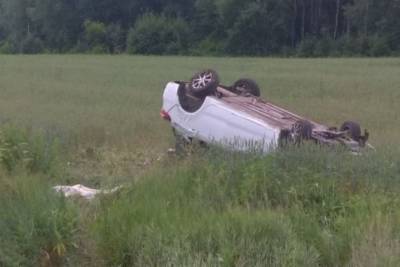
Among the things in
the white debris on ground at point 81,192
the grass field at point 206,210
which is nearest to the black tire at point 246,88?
the grass field at point 206,210

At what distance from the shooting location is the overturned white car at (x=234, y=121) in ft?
32.0

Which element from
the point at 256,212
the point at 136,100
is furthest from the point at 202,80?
the point at 136,100

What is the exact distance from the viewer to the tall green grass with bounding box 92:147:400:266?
614 centimetres

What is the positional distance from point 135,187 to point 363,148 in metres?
3.21

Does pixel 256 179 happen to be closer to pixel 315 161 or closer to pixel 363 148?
pixel 315 161

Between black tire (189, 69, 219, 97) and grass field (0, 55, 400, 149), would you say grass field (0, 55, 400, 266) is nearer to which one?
black tire (189, 69, 219, 97)

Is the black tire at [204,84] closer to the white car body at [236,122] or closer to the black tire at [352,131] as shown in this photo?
the white car body at [236,122]

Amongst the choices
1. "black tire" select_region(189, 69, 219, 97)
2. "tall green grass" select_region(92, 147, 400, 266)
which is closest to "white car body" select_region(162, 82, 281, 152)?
"black tire" select_region(189, 69, 219, 97)

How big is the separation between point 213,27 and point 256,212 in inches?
2809

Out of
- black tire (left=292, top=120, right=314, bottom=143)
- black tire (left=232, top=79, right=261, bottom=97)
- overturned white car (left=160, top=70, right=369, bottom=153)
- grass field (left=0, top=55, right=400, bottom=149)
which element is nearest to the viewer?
black tire (left=292, top=120, right=314, bottom=143)

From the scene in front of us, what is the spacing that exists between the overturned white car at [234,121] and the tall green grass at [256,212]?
46.2 inches

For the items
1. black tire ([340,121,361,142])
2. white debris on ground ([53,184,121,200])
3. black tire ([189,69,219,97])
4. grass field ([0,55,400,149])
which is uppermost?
black tire ([189,69,219,97])

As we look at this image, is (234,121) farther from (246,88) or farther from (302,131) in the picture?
(246,88)

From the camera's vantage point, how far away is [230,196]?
286 inches
